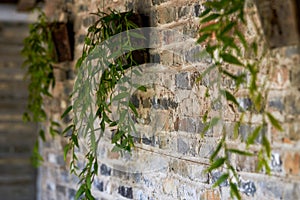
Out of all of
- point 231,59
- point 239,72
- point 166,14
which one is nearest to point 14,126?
point 166,14

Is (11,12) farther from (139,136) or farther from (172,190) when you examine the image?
(172,190)

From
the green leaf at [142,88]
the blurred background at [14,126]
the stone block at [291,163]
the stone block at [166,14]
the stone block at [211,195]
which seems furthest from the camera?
the blurred background at [14,126]

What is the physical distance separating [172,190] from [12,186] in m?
2.60

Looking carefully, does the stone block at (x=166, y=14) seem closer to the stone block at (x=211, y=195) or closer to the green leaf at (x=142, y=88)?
the green leaf at (x=142, y=88)

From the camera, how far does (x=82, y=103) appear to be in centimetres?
242

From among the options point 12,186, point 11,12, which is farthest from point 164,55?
point 12,186

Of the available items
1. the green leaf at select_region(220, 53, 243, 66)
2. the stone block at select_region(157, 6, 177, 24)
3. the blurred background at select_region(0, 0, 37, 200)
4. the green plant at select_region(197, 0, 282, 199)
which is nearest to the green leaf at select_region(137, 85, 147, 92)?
the stone block at select_region(157, 6, 177, 24)

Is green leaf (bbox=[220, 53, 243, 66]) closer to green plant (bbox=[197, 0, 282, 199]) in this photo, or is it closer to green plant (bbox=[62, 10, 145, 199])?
green plant (bbox=[197, 0, 282, 199])

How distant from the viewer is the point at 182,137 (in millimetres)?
2168

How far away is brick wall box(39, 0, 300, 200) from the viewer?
5.40 ft

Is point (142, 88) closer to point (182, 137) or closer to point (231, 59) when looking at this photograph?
point (182, 137)

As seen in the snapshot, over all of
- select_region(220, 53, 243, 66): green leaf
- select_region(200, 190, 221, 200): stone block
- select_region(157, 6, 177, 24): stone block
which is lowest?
select_region(200, 190, 221, 200): stone block

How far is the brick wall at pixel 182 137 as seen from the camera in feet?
5.40

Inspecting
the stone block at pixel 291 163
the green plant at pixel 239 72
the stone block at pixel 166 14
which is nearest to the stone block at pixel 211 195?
the green plant at pixel 239 72
